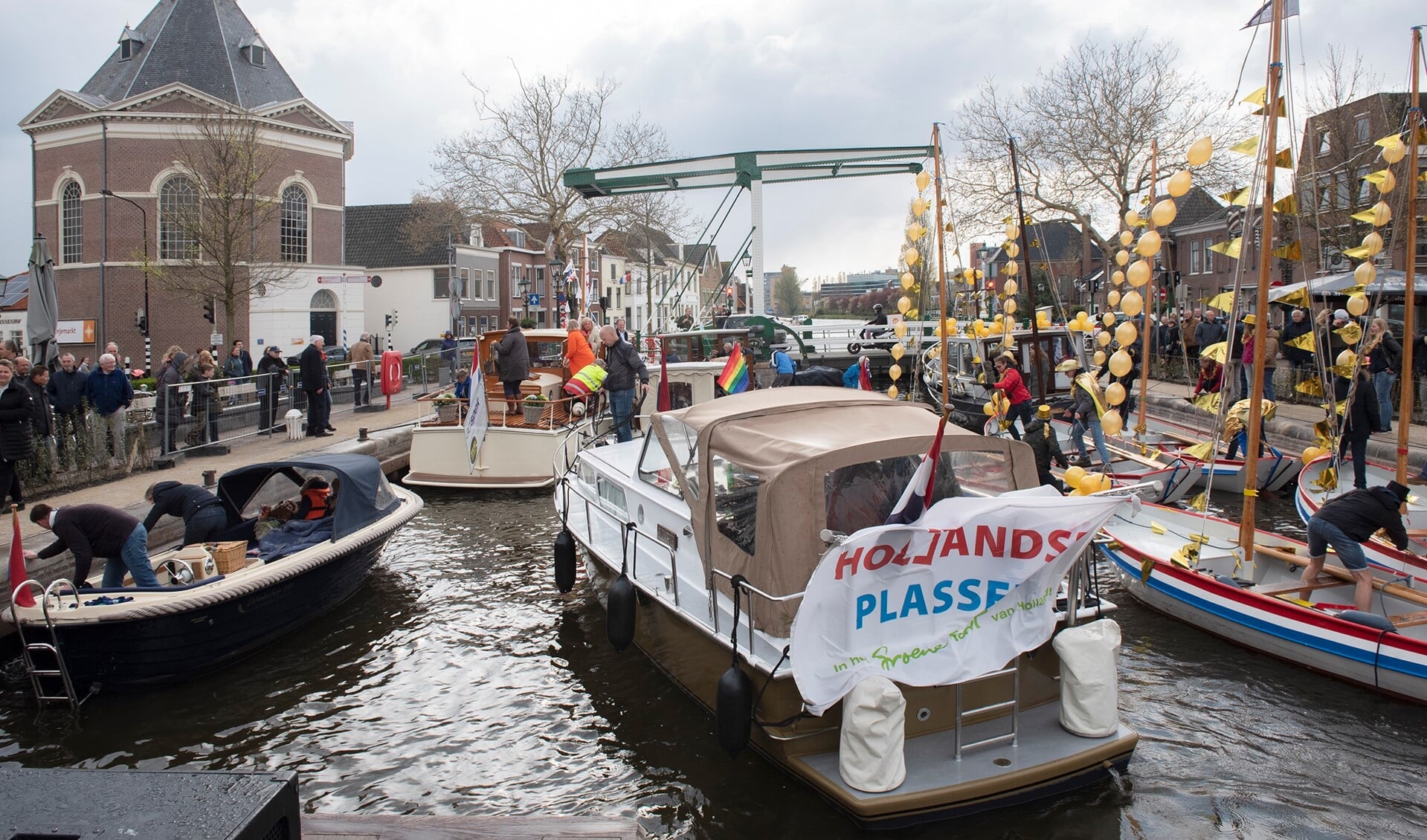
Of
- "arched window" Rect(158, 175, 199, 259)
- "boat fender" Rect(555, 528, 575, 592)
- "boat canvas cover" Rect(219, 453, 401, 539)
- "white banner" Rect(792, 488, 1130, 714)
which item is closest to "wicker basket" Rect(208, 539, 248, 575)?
"boat canvas cover" Rect(219, 453, 401, 539)

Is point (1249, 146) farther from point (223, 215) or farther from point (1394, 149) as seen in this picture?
point (223, 215)

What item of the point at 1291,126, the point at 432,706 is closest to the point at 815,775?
the point at 432,706

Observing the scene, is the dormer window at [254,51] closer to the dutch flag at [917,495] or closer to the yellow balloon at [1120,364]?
the yellow balloon at [1120,364]

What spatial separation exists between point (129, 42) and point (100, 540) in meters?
41.1

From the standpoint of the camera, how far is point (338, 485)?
9.37 meters

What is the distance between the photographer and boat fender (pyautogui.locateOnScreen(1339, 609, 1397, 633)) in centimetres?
669

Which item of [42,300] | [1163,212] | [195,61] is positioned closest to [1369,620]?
[1163,212]

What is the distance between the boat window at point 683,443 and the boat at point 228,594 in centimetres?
368

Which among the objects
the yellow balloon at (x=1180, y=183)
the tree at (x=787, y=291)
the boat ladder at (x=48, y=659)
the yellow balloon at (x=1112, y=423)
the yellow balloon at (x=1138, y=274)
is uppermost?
the tree at (x=787, y=291)

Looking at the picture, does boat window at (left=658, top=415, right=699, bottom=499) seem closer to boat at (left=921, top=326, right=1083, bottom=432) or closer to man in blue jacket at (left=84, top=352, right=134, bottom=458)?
man in blue jacket at (left=84, top=352, right=134, bottom=458)

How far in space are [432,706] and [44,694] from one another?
289 cm

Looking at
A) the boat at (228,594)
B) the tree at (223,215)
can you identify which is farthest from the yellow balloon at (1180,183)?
the tree at (223,215)

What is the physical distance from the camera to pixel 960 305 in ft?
92.4

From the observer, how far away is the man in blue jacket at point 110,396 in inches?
502
